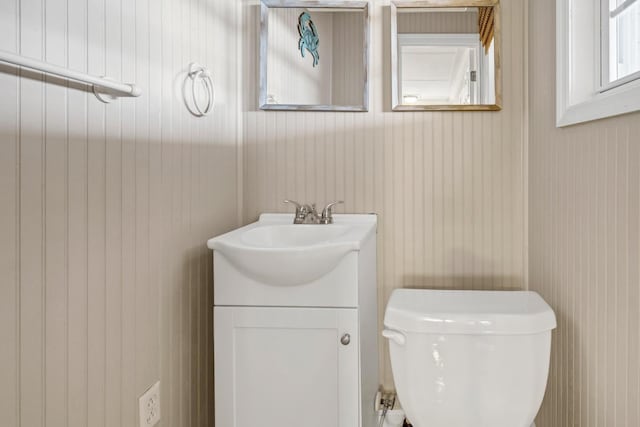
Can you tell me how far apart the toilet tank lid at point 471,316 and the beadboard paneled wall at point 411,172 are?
47 cm

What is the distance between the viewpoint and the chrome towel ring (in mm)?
1688

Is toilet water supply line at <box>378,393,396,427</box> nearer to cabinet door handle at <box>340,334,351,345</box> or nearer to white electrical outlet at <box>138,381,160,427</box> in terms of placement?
cabinet door handle at <box>340,334,351,345</box>

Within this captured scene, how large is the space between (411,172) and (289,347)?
941 millimetres

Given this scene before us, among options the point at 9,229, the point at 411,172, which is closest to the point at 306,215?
the point at 411,172

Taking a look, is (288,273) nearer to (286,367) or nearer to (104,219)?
(286,367)

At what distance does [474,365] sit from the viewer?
1.49 m

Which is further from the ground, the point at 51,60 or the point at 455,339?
the point at 51,60

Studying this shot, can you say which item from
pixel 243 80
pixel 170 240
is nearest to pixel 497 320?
pixel 170 240

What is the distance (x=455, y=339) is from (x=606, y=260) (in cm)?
46

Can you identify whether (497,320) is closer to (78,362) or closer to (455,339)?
(455,339)

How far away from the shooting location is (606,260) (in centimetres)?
132

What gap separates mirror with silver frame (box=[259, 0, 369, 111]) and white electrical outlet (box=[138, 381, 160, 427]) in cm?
123

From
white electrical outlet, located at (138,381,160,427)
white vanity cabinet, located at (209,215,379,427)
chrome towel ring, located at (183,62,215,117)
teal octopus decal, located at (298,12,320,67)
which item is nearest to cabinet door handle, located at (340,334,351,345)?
white vanity cabinet, located at (209,215,379,427)

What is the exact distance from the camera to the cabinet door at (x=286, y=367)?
1.57 metres
